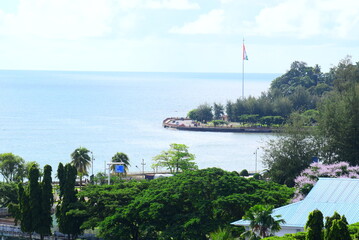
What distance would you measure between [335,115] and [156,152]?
6078 cm

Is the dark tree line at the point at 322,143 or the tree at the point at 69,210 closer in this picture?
the tree at the point at 69,210

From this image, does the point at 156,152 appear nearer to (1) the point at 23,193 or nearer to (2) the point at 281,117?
(2) the point at 281,117

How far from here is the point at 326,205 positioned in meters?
35.9

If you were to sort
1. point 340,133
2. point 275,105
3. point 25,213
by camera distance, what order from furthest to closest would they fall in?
point 275,105
point 340,133
point 25,213

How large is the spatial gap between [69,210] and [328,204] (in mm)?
18266

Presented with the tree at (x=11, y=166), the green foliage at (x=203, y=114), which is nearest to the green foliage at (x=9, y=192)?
the tree at (x=11, y=166)

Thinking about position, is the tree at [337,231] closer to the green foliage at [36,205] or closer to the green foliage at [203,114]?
the green foliage at [36,205]

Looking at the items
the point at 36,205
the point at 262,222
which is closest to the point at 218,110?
the point at 36,205

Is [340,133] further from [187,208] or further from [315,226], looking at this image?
[315,226]

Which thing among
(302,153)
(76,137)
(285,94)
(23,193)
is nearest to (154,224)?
(23,193)

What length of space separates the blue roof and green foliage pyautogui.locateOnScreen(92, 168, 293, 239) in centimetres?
471

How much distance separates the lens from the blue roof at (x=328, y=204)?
113 ft

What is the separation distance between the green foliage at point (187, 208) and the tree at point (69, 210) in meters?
3.24

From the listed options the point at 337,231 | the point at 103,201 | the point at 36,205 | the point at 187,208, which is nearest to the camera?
the point at 337,231
